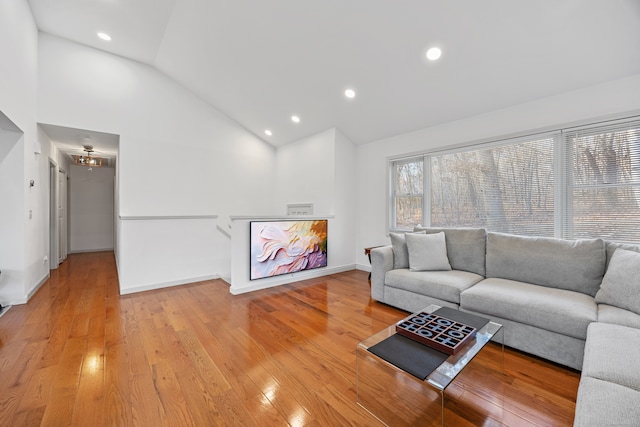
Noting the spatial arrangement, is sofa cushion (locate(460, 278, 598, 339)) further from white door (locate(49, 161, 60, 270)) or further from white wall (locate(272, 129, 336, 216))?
white door (locate(49, 161, 60, 270))

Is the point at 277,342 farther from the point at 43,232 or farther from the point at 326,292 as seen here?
the point at 43,232

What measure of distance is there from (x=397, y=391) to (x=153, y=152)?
465 cm

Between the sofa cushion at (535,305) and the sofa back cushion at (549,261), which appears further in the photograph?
the sofa back cushion at (549,261)

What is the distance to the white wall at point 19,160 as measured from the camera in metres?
2.76

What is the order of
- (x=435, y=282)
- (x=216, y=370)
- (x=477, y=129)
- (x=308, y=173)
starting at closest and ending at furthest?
(x=216, y=370) < (x=435, y=282) < (x=477, y=129) < (x=308, y=173)

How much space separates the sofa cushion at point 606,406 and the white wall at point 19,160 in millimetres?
4693

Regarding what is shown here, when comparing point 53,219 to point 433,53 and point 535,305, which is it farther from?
point 535,305

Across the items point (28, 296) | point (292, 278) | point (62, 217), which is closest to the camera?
point (28, 296)

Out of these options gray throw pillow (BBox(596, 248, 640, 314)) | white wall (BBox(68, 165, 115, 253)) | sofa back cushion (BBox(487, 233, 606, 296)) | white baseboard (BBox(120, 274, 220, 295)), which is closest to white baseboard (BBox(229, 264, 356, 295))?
white baseboard (BBox(120, 274, 220, 295))

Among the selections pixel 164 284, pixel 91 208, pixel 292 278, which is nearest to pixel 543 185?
pixel 292 278

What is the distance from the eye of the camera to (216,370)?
1.85 meters

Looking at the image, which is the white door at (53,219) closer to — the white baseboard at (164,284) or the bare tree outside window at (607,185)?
the white baseboard at (164,284)

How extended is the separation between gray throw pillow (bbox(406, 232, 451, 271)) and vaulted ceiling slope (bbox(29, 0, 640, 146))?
1758 millimetres

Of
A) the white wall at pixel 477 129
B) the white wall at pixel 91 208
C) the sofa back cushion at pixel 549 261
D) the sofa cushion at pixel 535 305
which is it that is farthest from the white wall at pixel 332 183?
the white wall at pixel 91 208
